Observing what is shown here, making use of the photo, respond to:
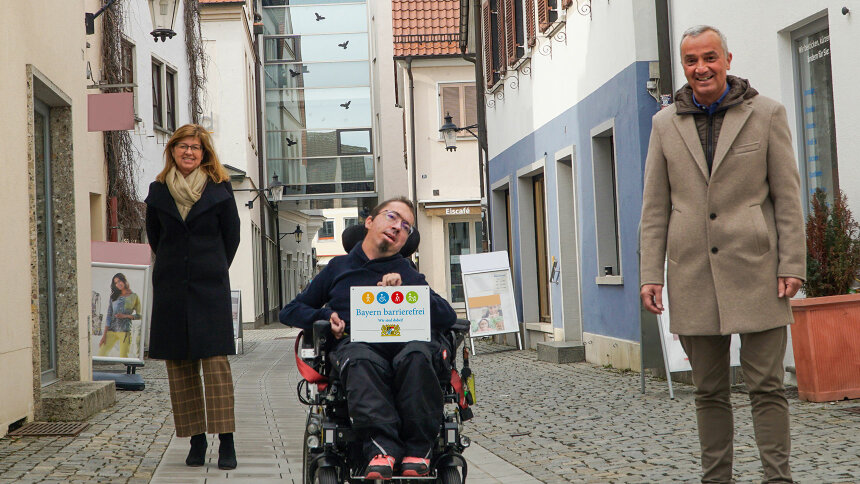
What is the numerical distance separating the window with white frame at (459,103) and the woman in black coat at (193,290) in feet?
76.2

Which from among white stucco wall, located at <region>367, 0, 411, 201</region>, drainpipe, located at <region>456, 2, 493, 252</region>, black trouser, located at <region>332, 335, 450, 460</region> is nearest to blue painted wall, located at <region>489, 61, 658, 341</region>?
drainpipe, located at <region>456, 2, 493, 252</region>

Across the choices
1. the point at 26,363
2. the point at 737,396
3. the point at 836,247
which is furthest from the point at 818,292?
the point at 26,363

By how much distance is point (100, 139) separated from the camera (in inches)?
635

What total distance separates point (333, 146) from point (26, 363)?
109ft

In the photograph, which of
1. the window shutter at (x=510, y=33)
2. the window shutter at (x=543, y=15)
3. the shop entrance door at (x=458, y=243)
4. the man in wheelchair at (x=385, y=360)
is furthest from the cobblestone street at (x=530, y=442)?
the shop entrance door at (x=458, y=243)

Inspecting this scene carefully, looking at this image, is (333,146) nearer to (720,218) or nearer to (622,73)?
(622,73)

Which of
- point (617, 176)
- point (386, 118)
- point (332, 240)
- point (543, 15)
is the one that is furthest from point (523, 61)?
point (332, 240)

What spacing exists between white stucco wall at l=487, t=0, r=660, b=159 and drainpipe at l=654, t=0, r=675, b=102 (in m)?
0.28

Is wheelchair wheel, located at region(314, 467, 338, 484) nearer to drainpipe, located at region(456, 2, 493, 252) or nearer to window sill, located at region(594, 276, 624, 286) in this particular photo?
window sill, located at region(594, 276, 624, 286)

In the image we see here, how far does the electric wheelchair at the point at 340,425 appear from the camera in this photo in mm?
4465

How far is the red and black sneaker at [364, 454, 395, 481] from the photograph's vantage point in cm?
420

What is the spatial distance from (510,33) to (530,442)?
12.3m

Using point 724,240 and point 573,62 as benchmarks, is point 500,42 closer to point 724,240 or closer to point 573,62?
point 573,62

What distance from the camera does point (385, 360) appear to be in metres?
4.62
